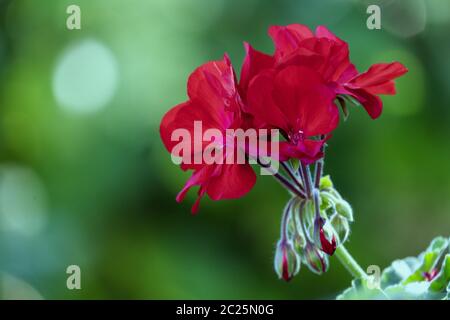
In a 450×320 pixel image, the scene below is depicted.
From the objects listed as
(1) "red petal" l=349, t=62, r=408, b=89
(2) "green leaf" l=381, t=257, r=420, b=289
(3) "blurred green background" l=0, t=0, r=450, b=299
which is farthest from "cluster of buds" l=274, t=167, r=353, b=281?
(3) "blurred green background" l=0, t=0, r=450, b=299

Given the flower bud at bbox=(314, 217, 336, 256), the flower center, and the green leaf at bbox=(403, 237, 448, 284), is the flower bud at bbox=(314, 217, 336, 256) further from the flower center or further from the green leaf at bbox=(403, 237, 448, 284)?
the green leaf at bbox=(403, 237, 448, 284)

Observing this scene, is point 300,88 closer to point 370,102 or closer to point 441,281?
point 370,102

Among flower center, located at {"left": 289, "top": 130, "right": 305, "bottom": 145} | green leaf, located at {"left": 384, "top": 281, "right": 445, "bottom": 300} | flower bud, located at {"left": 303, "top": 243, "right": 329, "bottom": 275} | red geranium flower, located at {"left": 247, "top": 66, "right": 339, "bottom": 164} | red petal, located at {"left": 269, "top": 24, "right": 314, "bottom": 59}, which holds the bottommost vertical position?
green leaf, located at {"left": 384, "top": 281, "right": 445, "bottom": 300}

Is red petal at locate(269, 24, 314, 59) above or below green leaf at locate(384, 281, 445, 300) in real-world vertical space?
above

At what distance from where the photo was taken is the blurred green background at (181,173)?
1774 millimetres

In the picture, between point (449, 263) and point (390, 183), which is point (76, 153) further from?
point (449, 263)

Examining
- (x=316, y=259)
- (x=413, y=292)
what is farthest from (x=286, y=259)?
(x=413, y=292)

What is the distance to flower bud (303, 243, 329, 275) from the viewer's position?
635 millimetres

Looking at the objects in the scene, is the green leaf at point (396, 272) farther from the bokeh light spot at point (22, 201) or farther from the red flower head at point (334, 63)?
the bokeh light spot at point (22, 201)

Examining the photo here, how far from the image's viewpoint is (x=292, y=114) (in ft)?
1.89

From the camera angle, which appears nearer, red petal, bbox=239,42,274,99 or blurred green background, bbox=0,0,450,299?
red petal, bbox=239,42,274,99

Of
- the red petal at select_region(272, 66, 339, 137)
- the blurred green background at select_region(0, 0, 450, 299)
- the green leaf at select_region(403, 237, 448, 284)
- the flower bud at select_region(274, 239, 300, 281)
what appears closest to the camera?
the red petal at select_region(272, 66, 339, 137)

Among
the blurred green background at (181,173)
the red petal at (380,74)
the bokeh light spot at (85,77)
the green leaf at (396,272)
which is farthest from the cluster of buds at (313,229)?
the bokeh light spot at (85,77)
